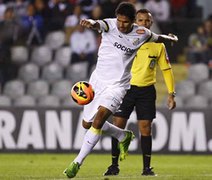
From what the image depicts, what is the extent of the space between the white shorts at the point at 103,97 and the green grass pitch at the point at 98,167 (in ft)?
2.79

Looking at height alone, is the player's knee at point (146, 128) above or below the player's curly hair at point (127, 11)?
below

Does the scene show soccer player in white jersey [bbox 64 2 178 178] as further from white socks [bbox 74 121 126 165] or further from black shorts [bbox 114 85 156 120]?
black shorts [bbox 114 85 156 120]

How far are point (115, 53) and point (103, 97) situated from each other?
618 mm

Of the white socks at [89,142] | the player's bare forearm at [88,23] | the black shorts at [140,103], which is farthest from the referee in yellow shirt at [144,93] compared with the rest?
the player's bare forearm at [88,23]

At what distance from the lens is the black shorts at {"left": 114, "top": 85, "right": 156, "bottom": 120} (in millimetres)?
12555

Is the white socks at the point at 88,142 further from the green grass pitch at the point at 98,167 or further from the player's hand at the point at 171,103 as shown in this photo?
the player's hand at the point at 171,103

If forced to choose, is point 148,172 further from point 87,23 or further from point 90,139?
point 87,23

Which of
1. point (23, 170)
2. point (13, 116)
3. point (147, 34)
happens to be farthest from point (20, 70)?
point (147, 34)

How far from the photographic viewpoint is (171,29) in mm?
22312

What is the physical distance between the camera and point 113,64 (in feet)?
Result: 38.2

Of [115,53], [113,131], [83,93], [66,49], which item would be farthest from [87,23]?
[66,49]

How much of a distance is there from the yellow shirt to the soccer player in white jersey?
0.79 metres

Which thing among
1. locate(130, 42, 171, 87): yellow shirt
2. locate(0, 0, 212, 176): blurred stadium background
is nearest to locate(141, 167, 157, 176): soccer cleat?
locate(130, 42, 171, 87): yellow shirt

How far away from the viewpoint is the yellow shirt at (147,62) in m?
12.7
